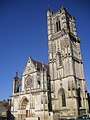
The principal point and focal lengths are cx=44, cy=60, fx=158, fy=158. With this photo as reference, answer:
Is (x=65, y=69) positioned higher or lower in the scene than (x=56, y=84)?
higher

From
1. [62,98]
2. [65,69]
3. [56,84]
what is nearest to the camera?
[62,98]

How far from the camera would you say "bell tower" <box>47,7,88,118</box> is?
96.4 ft

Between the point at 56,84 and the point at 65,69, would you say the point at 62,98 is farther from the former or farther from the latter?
the point at 65,69

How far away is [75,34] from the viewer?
39.6 metres

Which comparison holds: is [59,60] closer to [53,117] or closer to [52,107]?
[52,107]

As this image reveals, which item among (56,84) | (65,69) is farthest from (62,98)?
(65,69)

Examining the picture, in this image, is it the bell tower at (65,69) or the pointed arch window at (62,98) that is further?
the pointed arch window at (62,98)

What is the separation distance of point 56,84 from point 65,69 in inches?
144

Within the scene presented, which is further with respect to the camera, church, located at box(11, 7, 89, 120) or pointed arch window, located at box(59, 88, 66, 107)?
pointed arch window, located at box(59, 88, 66, 107)

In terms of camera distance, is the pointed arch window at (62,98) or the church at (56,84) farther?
the pointed arch window at (62,98)

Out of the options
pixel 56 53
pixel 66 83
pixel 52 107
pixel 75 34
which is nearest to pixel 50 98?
pixel 52 107

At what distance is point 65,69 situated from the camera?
3234cm

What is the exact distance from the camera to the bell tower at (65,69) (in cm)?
2938

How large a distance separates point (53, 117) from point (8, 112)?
1310 cm
